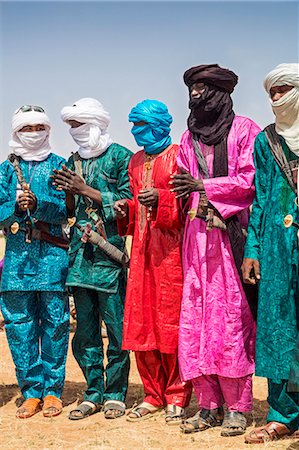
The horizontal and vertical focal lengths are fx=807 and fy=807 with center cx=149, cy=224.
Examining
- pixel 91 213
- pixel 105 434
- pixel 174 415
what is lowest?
pixel 105 434

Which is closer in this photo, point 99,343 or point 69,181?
point 69,181

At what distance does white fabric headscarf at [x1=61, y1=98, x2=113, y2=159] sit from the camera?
6.63 metres

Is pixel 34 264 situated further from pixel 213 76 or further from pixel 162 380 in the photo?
pixel 213 76

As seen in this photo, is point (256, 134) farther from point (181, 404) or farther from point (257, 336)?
→ point (181, 404)

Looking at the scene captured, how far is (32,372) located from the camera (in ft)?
23.0

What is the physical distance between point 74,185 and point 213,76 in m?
1.45

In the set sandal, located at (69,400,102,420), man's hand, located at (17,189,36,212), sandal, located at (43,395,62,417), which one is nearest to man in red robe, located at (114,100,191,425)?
sandal, located at (69,400,102,420)

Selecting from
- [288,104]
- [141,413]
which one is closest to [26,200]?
[141,413]

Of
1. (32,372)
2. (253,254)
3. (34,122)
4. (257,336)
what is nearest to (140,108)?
(34,122)

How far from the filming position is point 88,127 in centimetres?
667

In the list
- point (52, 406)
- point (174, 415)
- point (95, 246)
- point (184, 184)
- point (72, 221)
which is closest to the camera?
point (184, 184)

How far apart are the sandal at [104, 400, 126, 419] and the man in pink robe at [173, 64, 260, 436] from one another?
2.60ft

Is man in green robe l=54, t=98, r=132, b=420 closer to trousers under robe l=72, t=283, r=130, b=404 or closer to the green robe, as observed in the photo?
trousers under robe l=72, t=283, r=130, b=404

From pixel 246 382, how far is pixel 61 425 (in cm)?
160
